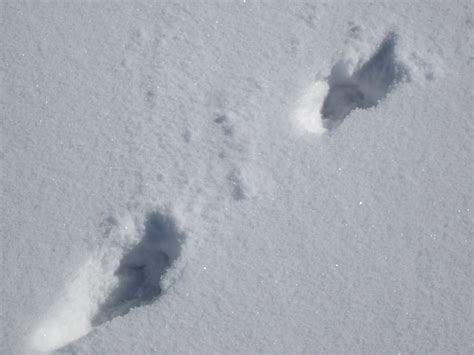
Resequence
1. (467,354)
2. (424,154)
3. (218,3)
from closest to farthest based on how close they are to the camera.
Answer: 1. (467,354)
2. (424,154)
3. (218,3)

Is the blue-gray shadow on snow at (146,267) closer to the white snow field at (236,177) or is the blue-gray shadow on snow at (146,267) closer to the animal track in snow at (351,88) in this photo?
the white snow field at (236,177)

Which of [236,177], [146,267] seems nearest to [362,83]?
[236,177]

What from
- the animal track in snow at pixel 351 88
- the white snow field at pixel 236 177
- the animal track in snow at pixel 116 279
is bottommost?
the animal track in snow at pixel 116 279

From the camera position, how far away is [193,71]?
153 cm

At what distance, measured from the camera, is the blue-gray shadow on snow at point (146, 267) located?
1.40 meters

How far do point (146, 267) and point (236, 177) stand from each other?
341 mm

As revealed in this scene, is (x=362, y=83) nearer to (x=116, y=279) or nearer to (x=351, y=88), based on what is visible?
(x=351, y=88)

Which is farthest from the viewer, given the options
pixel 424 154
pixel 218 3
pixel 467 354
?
pixel 218 3

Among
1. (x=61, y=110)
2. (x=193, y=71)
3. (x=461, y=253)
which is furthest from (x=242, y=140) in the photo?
(x=461, y=253)

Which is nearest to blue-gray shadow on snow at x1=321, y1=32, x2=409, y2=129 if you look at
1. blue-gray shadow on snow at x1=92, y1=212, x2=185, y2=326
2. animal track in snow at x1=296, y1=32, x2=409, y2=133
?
animal track in snow at x1=296, y1=32, x2=409, y2=133

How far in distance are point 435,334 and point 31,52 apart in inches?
52.0

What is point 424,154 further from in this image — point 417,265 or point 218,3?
point 218,3

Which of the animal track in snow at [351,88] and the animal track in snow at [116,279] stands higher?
the animal track in snow at [351,88]

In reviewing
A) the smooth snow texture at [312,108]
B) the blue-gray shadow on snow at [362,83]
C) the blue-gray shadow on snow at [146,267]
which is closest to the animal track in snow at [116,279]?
the blue-gray shadow on snow at [146,267]
